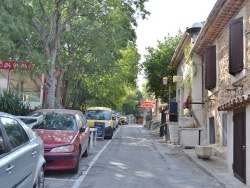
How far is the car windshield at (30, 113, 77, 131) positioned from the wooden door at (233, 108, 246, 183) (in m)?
4.18

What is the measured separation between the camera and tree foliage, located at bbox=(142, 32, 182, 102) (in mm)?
28078

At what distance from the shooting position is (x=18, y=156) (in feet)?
16.3

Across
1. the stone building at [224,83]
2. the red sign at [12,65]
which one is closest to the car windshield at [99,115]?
the stone building at [224,83]

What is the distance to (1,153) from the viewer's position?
179 inches

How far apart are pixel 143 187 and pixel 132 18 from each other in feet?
41.5

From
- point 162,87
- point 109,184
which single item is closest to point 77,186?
point 109,184

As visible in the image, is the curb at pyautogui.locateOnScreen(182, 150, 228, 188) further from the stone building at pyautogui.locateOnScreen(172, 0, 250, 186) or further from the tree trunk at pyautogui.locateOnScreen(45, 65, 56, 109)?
the tree trunk at pyautogui.locateOnScreen(45, 65, 56, 109)

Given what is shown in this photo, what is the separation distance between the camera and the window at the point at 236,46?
1077cm

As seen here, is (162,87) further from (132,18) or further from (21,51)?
(21,51)

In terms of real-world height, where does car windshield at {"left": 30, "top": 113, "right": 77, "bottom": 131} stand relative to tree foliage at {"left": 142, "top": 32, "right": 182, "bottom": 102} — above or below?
below

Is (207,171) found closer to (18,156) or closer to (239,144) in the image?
(239,144)

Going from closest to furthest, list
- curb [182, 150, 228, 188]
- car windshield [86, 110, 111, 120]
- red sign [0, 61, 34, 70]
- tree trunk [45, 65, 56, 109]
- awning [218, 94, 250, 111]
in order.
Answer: awning [218, 94, 250, 111]
curb [182, 150, 228, 188]
red sign [0, 61, 34, 70]
tree trunk [45, 65, 56, 109]
car windshield [86, 110, 111, 120]

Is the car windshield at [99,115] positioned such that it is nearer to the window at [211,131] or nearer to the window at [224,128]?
the window at [211,131]

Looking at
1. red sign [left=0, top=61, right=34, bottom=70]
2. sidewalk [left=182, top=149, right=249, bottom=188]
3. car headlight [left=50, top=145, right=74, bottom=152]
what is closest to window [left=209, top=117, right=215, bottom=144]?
sidewalk [left=182, top=149, right=249, bottom=188]
